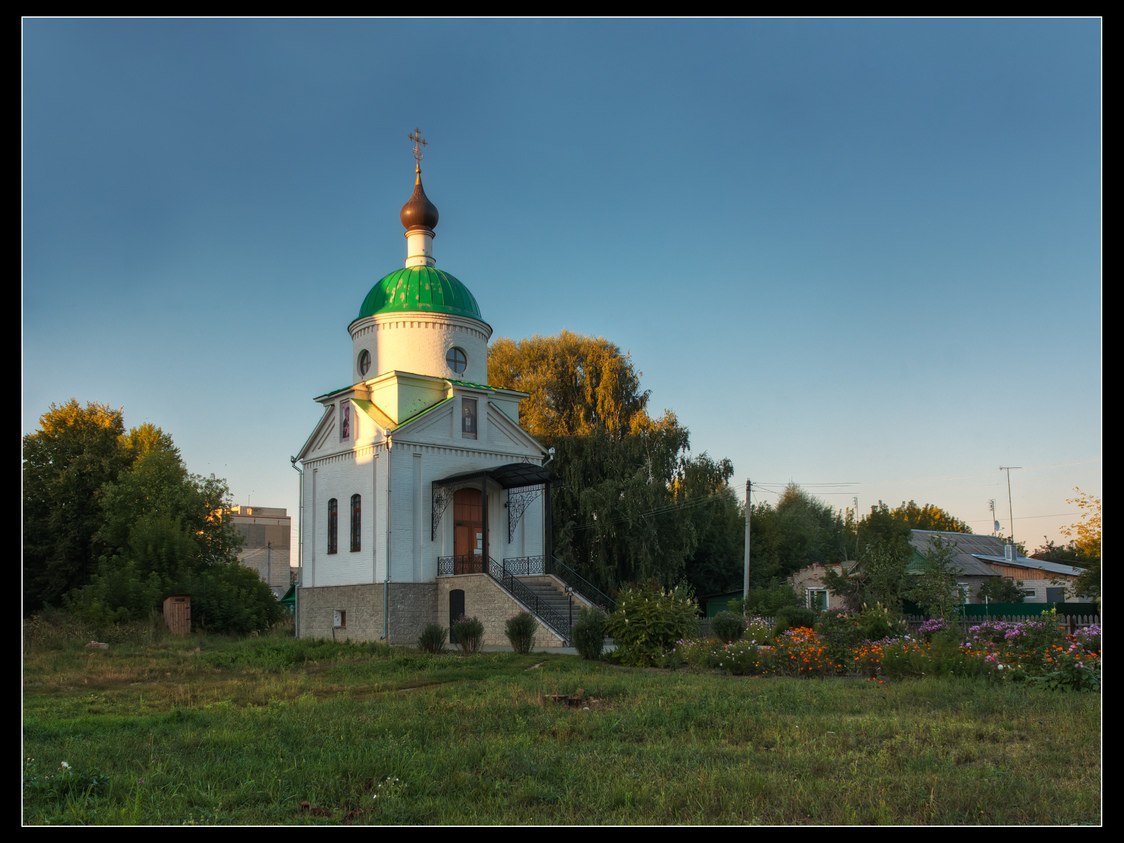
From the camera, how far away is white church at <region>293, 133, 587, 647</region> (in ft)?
82.2

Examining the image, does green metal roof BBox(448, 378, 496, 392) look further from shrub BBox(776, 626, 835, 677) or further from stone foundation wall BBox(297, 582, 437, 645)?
shrub BBox(776, 626, 835, 677)

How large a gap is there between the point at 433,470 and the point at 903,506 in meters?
50.2

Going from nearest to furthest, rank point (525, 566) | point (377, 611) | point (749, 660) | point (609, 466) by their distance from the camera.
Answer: point (749, 660)
point (377, 611)
point (525, 566)
point (609, 466)

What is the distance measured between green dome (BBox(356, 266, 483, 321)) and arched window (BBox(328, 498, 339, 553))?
576 centimetres

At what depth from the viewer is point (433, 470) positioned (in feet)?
85.8

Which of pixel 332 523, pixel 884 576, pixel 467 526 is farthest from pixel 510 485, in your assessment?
pixel 884 576

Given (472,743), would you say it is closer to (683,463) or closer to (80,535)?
(683,463)

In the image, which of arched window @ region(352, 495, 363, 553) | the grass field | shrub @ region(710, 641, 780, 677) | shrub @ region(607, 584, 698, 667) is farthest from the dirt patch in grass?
arched window @ region(352, 495, 363, 553)

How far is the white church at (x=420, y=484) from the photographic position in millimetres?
25062

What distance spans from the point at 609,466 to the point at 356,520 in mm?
9614

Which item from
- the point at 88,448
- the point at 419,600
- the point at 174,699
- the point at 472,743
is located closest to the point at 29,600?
the point at 88,448

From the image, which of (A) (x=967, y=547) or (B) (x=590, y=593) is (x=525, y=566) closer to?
(B) (x=590, y=593)

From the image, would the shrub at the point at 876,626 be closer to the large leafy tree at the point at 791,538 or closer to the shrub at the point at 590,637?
the shrub at the point at 590,637

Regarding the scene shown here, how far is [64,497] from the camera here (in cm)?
3803
